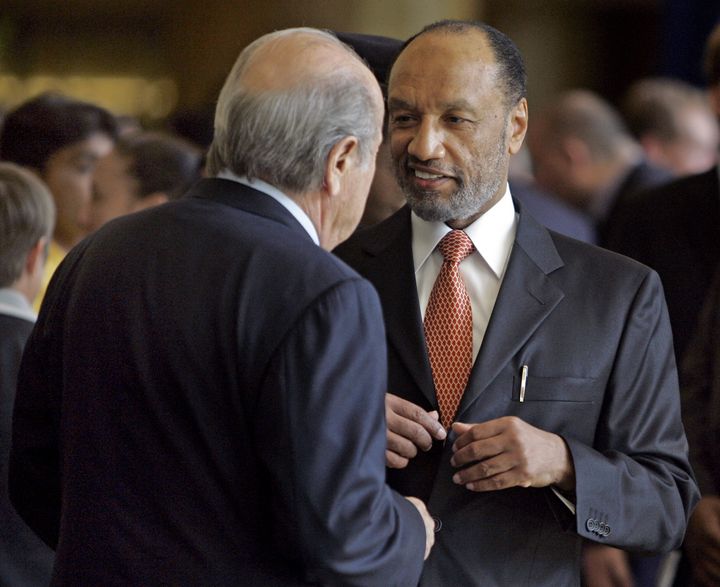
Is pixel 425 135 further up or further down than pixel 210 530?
further up

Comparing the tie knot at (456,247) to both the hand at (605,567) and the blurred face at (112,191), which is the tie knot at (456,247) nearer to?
the hand at (605,567)

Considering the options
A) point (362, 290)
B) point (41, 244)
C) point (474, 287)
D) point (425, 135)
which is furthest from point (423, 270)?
point (41, 244)

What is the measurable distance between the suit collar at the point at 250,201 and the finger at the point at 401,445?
0.38 meters

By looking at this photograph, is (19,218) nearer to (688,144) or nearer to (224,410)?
(224,410)

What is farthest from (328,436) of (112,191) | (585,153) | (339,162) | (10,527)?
(585,153)

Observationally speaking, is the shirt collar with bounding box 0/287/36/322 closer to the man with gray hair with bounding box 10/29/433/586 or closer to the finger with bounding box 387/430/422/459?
the man with gray hair with bounding box 10/29/433/586

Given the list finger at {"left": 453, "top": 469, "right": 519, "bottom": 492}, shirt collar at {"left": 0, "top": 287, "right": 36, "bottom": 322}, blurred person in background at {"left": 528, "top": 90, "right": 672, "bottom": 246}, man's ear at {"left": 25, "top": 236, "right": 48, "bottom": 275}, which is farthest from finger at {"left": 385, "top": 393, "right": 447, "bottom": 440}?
blurred person in background at {"left": 528, "top": 90, "right": 672, "bottom": 246}

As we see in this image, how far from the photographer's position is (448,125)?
2.16 metres

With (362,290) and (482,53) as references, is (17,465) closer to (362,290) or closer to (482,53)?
(362,290)

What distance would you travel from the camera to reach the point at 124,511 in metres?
1.81

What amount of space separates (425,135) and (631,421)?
60 cm

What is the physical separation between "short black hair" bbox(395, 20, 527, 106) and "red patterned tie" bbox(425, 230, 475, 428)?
0.28 meters

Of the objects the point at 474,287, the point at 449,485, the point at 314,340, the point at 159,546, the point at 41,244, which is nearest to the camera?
the point at 314,340

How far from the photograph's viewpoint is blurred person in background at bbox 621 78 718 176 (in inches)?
243
